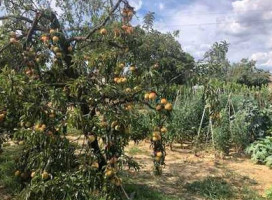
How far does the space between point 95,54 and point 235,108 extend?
715 cm

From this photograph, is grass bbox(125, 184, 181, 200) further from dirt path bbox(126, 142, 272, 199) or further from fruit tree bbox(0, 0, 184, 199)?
fruit tree bbox(0, 0, 184, 199)

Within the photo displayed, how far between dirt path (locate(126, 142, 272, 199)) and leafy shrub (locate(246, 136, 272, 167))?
0.17m

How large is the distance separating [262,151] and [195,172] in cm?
208

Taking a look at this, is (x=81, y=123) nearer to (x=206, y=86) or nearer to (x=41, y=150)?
(x=41, y=150)

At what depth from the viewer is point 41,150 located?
11.2ft

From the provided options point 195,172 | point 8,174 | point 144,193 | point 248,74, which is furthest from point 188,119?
point 248,74

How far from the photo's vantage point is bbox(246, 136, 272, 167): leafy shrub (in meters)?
8.36

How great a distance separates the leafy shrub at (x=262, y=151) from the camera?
27.4 ft

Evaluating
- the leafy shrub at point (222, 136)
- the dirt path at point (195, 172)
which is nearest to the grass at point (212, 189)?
the dirt path at point (195, 172)

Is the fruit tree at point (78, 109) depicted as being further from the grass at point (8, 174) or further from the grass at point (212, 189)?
the grass at point (212, 189)

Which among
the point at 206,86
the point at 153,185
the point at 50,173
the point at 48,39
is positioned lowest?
the point at 153,185

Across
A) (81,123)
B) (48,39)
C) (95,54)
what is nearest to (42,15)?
(48,39)

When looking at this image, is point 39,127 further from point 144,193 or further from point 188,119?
point 188,119

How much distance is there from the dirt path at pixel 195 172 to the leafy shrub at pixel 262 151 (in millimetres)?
172
